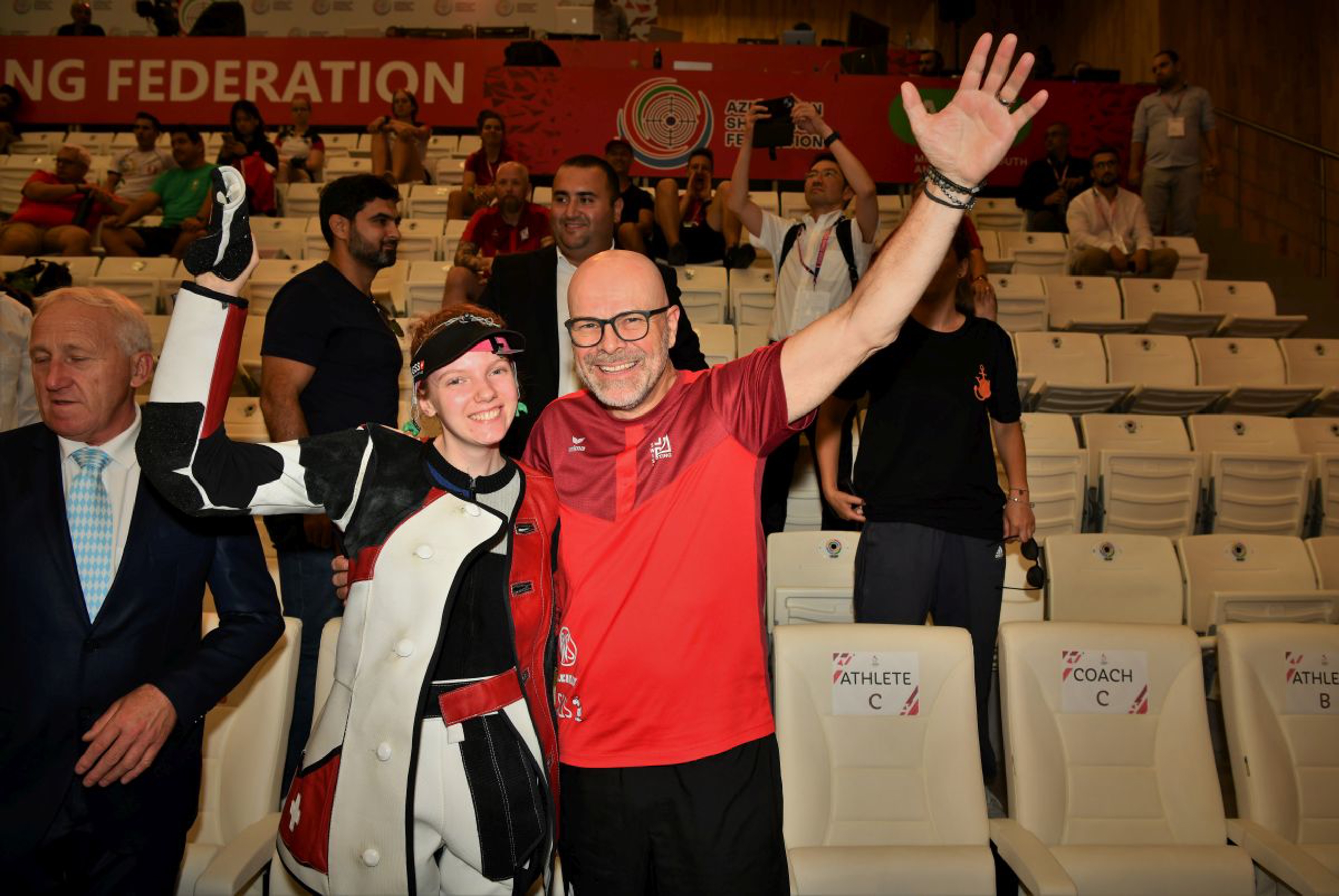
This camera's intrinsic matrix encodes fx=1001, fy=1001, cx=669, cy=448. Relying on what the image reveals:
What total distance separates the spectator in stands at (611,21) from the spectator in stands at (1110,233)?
19.9 feet

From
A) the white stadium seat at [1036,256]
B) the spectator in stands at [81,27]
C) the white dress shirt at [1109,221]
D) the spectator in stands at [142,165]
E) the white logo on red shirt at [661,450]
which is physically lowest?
the white logo on red shirt at [661,450]

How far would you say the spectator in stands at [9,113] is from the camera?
9.95m

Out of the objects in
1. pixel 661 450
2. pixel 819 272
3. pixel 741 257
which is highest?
pixel 741 257

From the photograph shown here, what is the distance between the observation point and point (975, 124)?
154cm

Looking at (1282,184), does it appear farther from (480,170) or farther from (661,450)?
(661,450)

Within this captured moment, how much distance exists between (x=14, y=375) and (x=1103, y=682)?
353 cm

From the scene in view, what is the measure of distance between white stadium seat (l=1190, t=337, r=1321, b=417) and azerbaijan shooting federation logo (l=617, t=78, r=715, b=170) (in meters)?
4.98

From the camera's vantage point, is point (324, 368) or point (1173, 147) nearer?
point (324, 368)

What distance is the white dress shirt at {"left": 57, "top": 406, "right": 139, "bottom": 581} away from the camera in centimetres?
186

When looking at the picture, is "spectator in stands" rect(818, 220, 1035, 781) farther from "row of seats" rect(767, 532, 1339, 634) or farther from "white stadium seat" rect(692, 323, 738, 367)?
"white stadium seat" rect(692, 323, 738, 367)

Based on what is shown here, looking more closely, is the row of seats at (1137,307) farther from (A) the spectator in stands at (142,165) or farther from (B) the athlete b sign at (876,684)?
(A) the spectator in stands at (142,165)

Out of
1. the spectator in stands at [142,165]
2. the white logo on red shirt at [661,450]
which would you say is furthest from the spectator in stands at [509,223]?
the spectator in stands at [142,165]

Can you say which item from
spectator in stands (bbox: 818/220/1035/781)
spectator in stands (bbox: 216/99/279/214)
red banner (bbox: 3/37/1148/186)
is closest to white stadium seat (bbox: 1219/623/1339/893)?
spectator in stands (bbox: 818/220/1035/781)

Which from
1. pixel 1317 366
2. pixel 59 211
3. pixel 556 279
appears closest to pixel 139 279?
pixel 59 211
